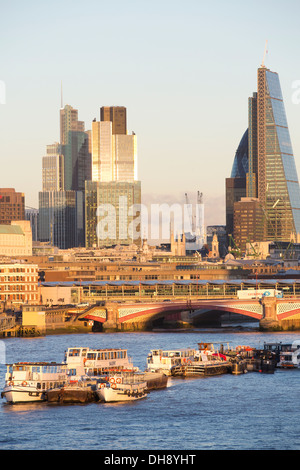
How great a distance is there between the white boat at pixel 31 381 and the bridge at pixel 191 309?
60.8 m

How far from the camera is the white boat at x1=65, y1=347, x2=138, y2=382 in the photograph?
86375mm

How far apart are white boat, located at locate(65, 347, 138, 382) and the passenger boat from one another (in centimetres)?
691

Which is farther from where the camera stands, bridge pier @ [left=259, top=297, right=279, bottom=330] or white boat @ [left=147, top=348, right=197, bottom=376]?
bridge pier @ [left=259, top=297, right=279, bottom=330]

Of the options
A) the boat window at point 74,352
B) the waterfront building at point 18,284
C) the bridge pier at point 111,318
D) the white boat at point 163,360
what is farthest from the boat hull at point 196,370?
the waterfront building at point 18,284

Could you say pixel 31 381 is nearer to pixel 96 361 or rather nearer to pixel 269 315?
pixel 96 361

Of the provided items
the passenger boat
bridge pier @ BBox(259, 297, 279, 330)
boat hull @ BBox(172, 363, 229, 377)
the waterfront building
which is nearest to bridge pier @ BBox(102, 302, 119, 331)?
bridge pier @ BBox(259, 297, 279, 330)

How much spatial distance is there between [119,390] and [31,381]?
590cm

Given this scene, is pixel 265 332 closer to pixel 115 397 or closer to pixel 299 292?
pixel 299 292

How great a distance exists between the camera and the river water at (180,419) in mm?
65250

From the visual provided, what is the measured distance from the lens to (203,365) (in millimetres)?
95688

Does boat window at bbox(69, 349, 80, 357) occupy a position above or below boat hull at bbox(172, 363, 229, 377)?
above

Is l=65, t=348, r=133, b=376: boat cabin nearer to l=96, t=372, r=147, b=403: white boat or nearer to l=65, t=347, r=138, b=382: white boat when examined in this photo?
l=65, t=347, r=138, b=382: white boat

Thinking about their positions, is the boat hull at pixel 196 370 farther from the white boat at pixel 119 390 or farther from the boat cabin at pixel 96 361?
the white boat at pixel 119 390

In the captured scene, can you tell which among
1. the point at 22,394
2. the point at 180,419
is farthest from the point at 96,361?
the point at 180,419
